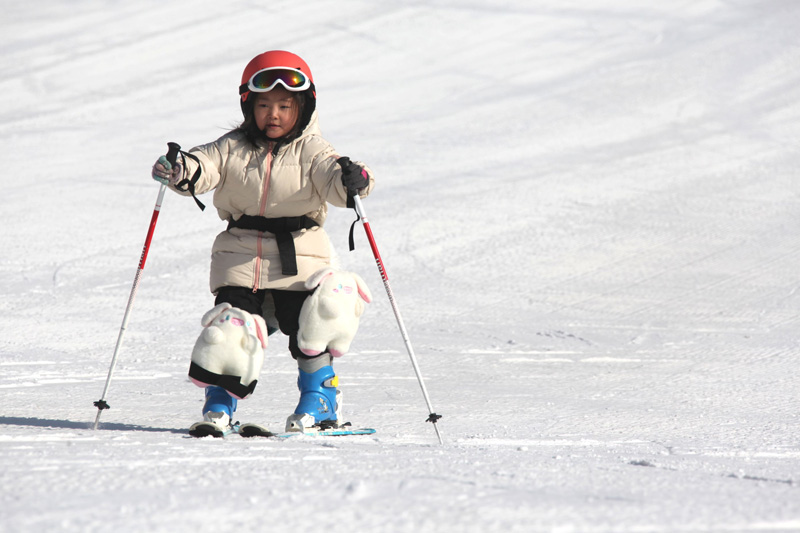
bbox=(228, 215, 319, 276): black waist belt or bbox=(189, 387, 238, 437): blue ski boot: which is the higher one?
bbox=(228, 215, 319, 276): black waist belt

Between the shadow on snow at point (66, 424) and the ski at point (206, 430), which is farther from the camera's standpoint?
the shadow on snow at point (66, 424)

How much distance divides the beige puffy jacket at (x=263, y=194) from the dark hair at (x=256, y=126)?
3 centimetres

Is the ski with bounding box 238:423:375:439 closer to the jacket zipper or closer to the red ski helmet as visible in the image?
the jacket zipper

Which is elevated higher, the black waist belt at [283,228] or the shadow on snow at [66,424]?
the black waist belt at [283,228]

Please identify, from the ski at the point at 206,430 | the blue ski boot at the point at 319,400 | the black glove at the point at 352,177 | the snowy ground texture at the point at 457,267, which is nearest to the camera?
the snowy ground texture at the point at 457,267

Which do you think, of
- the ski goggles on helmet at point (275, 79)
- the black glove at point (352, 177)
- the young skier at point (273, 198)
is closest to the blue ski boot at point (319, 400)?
the young skier at point (273, 198)

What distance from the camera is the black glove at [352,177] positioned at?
352 cm

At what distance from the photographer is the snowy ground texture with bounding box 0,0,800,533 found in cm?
228

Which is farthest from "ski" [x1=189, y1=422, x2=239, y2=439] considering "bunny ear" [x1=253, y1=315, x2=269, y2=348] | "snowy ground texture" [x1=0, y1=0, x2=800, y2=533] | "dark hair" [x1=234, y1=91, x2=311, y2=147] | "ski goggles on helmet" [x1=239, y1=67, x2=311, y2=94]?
"ski goggles on helmet" [x1=239, y1=67, x2=311, y2=94]

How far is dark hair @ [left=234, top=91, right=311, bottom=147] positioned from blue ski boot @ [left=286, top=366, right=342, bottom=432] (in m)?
0.86

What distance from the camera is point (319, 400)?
3.69 meters

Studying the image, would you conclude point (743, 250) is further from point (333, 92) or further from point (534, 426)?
point (333, 92)

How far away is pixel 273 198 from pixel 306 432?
2.79 ft

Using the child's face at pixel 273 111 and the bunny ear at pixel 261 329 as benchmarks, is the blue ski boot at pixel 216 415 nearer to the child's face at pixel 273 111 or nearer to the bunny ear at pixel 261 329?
the bunny ear at pixel 261 329
